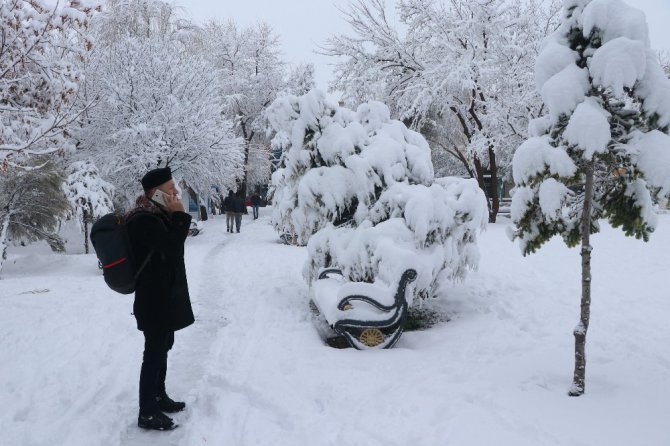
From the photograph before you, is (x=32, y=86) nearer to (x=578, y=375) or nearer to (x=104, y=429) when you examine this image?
(x=104, y=429)

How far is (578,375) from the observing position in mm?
4305

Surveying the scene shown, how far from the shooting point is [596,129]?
12.3ft

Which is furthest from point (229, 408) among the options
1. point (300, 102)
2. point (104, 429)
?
point (300, 102)

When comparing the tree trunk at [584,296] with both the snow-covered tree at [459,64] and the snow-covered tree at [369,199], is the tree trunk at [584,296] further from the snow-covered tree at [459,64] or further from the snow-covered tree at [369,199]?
the snow-covered tree at [459,64]

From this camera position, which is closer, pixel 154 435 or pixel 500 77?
pixel 154 435

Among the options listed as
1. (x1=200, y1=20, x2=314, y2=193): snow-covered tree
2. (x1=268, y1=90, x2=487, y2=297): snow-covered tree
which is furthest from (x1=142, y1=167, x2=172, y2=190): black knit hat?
(x1=200, y1=20, x2=314, y2=193): snow-covered tree

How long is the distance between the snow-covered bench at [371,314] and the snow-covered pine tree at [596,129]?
2.04 meters

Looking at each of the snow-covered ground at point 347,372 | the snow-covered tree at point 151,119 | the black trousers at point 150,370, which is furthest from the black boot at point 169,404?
the snow-covered tree at point 151,119

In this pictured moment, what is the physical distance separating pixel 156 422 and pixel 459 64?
1739cm

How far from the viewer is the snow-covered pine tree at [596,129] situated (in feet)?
12.3

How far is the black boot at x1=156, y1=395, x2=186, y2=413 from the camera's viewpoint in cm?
394

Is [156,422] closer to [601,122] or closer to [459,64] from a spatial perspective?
[601,122]

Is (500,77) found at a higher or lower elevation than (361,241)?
higher

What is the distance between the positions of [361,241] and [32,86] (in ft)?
17.1
